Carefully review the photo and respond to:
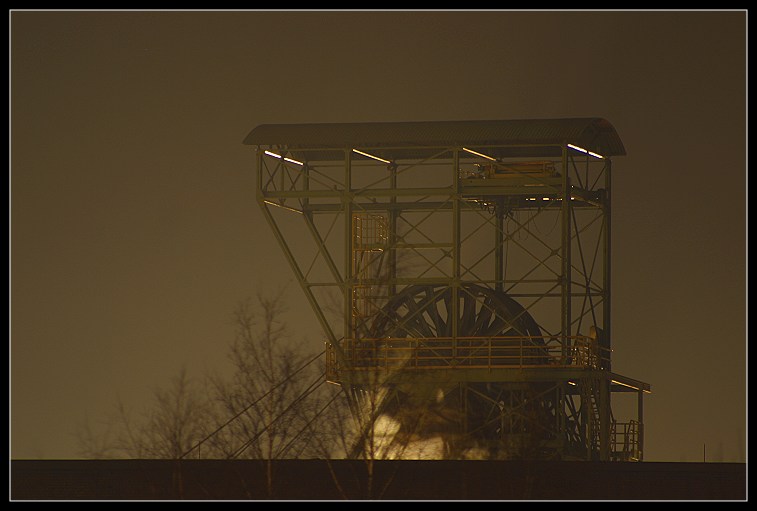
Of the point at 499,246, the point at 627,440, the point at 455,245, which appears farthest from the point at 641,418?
the point at 455,245

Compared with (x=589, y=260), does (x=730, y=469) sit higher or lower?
lower

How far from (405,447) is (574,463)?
9.83 ft

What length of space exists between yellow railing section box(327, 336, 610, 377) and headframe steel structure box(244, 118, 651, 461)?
0.19 feet

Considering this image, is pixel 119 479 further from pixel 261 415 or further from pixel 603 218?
pixel 603 218

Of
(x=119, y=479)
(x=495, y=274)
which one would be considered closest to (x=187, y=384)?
(x=119, y=479)

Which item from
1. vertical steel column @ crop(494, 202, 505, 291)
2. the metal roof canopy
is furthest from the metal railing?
the metal roof canopy

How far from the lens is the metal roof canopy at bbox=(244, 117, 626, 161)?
44.9 m

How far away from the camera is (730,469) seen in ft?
118

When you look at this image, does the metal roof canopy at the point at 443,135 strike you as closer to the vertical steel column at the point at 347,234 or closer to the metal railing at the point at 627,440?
the vertical steel column at the point at 347,234

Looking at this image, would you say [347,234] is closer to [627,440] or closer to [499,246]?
[499,246]

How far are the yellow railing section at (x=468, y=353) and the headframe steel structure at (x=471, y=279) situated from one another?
0.06 m

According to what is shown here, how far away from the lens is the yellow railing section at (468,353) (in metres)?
44.8

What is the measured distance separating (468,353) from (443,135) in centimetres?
502

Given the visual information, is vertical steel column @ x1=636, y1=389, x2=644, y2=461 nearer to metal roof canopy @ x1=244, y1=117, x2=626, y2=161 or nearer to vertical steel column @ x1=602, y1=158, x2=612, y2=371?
vertical steel column @ x1=602, y1=158, x2=612, y2=371
